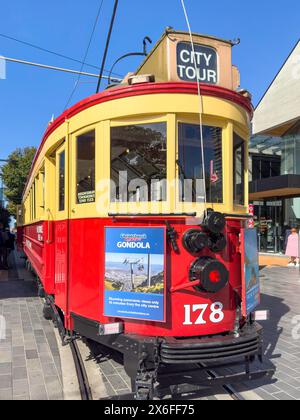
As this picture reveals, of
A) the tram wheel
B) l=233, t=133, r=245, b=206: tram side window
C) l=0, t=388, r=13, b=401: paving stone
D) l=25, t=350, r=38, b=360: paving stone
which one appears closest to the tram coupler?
the tram wheel

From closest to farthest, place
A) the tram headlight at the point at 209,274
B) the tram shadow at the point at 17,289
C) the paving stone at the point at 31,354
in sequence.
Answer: the tram headlight at the point at 209,274
the paving stone at the point at 31,354
the tram shadow at the point at 17,289

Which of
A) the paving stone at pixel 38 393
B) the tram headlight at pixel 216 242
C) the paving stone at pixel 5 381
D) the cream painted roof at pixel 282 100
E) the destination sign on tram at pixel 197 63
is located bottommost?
the paving stone at pixel 38 393

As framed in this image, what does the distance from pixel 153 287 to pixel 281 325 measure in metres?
3.88

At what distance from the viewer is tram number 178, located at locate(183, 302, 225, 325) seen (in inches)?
135

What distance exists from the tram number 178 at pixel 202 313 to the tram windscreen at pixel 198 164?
0.96m

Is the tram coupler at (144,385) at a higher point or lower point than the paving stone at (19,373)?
higher

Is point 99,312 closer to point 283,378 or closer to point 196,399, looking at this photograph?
point 196,399

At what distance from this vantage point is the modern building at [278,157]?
18766 mm

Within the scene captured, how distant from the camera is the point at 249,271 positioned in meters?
3.81

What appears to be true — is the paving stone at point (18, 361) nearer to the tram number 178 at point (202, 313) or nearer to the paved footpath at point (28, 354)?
the paved footpath at point (28, 354)

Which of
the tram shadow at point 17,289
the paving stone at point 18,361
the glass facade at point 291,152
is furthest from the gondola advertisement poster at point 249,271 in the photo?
the glass facade at point 291,152

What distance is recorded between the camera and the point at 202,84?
3.57 meters

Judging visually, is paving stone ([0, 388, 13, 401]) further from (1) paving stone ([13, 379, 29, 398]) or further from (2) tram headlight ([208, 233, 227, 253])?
(2) tram headlight ([208, 233, 227, 253])

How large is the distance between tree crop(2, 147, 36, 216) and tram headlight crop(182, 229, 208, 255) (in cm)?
2556
